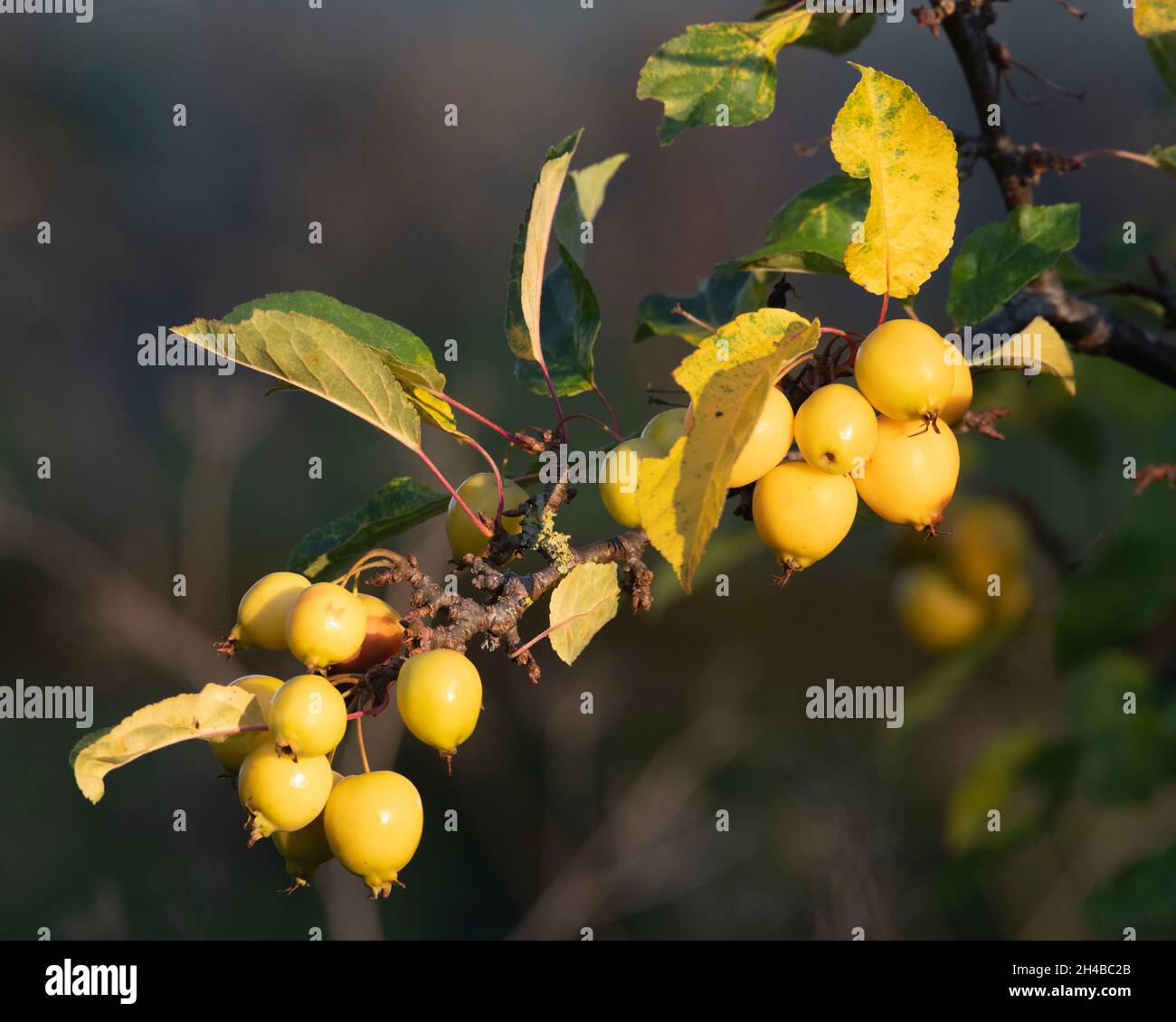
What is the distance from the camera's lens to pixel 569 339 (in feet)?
2.07

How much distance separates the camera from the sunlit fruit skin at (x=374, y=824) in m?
0.41

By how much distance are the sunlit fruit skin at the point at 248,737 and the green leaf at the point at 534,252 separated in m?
0.21

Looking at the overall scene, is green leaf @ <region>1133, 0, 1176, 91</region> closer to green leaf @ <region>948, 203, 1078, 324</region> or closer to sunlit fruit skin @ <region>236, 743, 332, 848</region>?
green leaf @ <region>948, 203, 1078, 324</region>

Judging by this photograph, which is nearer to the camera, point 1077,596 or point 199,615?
point 1077,596

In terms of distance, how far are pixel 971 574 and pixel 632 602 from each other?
1.67 ft

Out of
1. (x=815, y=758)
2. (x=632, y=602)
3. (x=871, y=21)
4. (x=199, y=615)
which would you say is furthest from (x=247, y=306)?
(x=199, y=615)

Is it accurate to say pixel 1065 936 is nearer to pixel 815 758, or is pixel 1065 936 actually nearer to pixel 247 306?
pixel 815 758

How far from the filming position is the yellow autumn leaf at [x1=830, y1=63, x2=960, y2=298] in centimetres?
42

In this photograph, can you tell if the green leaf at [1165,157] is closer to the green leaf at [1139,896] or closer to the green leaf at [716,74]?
the green leaf at [716,74]

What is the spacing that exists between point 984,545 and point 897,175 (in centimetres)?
53

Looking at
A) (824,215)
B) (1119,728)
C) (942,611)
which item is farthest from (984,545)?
(824,215)

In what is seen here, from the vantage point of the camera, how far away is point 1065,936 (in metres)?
1.65

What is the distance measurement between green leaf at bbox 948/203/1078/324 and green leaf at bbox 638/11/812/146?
0.45ft

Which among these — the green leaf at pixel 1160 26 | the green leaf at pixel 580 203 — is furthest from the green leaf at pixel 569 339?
the green leaf at pixel 1160 26
